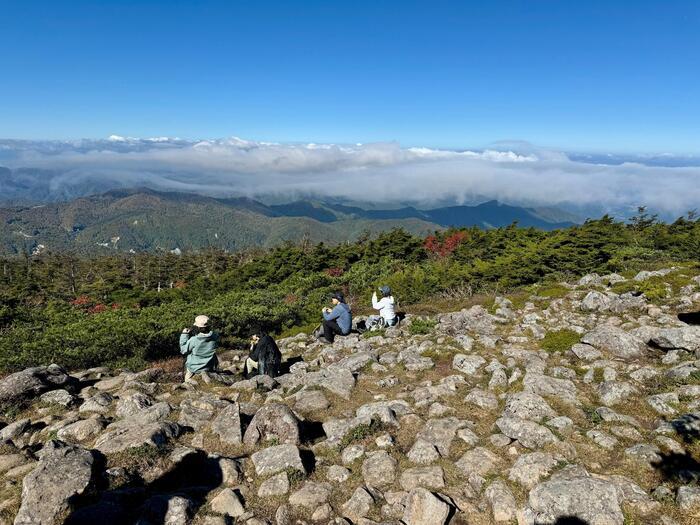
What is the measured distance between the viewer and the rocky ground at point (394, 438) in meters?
5.34

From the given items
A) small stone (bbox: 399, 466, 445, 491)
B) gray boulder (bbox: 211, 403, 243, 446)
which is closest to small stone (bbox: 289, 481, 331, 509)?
small stone (bbox: 399, 466, 445, 491)

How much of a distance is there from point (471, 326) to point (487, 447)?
6667 millimetres

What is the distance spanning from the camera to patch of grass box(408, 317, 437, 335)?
13609mm

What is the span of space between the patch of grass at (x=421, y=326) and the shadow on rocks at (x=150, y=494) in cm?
833

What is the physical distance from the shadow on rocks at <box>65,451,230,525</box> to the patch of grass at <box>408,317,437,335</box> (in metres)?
8.33

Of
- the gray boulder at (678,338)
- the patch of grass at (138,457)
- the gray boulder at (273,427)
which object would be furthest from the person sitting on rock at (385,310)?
the patch of grass at (138,457)

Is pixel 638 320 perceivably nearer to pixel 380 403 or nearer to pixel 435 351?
pixel 435 351

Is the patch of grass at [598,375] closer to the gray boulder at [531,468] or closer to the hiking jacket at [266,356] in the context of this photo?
the gray boulder at [531,468]

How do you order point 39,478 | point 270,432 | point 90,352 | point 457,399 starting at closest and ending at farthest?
point 39,478 < point 270,432 < point 457,399 < point 90,352

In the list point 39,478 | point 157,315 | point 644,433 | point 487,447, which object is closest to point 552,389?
point 644,433

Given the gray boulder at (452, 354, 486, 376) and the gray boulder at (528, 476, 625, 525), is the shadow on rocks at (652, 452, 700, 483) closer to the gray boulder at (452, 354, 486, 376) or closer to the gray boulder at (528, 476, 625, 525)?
the gray boulder at (528, 476, 625, 525)

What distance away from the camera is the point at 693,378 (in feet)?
26.1

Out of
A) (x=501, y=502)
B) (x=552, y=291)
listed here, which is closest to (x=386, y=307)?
(x=552, y=291)

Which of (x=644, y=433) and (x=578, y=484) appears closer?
(x=578, y=484)
